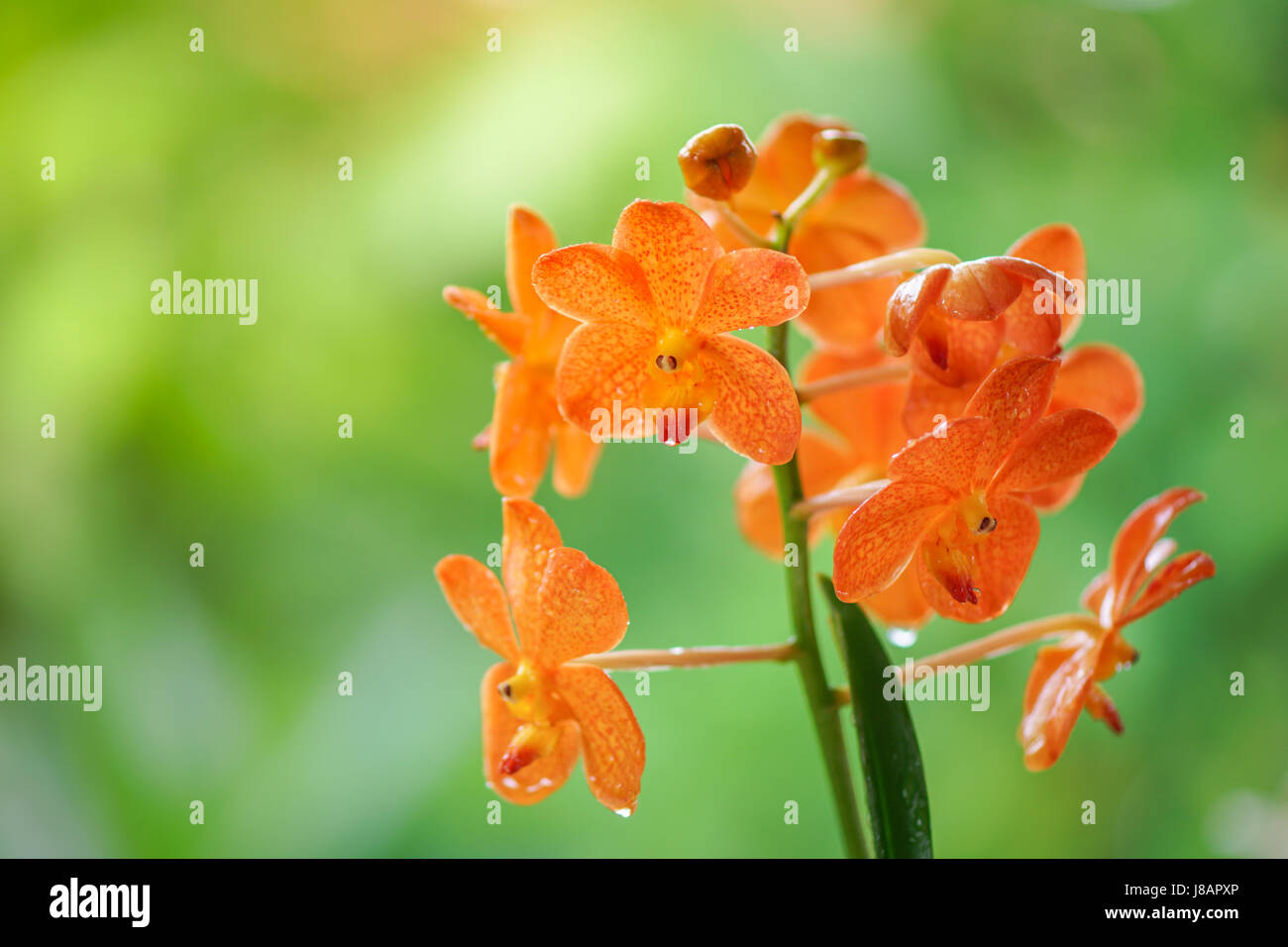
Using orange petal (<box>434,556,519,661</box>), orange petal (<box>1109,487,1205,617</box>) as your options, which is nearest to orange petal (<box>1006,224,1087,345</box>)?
orange petal (<box>1109,487,1205,617</box>)

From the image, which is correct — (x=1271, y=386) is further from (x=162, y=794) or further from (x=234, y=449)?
(x=162, y=794)

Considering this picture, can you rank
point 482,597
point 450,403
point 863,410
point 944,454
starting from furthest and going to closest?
point 450,403 < point 863,410 < point 482,597 < point 944,454

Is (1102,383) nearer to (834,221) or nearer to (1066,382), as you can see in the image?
(1066,382)

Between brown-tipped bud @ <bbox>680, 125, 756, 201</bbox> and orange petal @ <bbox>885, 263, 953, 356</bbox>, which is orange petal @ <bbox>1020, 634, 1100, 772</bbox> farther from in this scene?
brown-tipped bud @ <bbox>680, 125, 756, 201</bbox>

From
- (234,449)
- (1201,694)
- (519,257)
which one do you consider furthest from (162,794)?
(1201,694)

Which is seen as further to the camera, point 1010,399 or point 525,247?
point 525,247

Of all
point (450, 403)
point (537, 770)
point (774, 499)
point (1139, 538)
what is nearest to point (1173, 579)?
point (1139, 538)
